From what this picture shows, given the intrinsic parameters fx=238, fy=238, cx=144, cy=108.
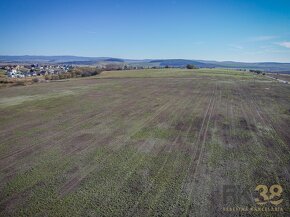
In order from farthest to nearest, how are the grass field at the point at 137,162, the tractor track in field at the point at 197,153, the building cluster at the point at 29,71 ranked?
the building cluster at the point at 29,71, the tractor track in field at the point at 197,153, the grass field at the point at 137,162

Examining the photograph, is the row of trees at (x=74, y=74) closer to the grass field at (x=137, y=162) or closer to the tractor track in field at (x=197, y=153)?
the grass field at (x=137, y=162)

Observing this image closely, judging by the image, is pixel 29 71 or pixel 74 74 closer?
pixel 74 74

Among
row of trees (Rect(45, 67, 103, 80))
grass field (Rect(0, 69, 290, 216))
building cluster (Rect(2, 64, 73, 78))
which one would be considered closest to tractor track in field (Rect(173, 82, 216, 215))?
grass field (Rect(0, 69, 290, 216))

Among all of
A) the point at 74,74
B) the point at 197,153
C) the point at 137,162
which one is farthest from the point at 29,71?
the point at 197,153

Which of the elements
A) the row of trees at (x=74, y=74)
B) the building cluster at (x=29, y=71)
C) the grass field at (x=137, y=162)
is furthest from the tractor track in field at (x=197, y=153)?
the building cluster at (x=29, y=71)

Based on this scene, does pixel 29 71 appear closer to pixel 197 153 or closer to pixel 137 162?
pixel 137 162

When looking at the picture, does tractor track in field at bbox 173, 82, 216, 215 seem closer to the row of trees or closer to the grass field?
the grass field

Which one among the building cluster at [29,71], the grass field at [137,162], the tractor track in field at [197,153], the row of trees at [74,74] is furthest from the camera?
the building cluster at [29,71]

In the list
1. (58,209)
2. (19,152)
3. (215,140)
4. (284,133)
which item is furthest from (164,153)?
(284,133)

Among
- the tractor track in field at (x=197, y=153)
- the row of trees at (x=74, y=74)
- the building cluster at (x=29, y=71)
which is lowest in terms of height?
the building cluster at (x=29, y=71)

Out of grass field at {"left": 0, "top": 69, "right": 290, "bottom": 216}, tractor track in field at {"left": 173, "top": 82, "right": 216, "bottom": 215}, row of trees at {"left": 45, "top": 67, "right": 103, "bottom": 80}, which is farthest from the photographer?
row of trees at {"left": 45, "top": 67, "right": 103, "bottom": 80}

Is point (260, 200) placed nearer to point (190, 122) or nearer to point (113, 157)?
point (113, 157)
